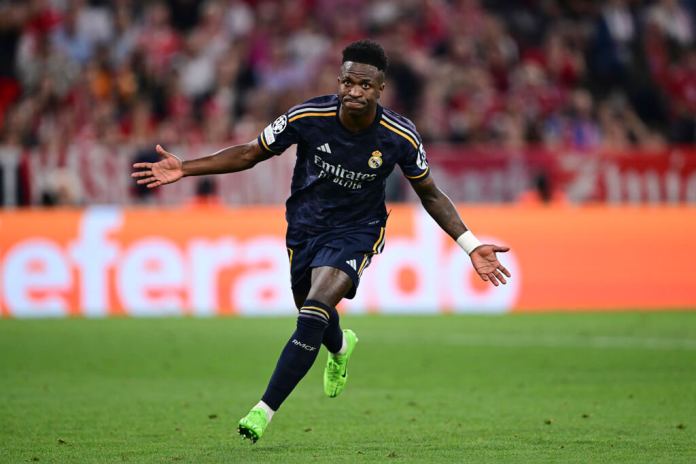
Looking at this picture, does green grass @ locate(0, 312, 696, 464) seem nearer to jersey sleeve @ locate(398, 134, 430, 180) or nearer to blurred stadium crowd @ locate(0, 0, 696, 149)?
jersey sleeve @ locate(398, 134, 430, 180)

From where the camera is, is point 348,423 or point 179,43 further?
point 179,43

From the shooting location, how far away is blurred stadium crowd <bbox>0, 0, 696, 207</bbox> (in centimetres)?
1895

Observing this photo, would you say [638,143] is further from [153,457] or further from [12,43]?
[153,457]

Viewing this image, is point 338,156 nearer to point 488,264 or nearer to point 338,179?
point 338,179

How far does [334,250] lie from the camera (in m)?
7.92

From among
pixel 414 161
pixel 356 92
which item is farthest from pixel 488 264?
pixel 356 92

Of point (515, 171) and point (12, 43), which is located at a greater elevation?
point (12, 43)

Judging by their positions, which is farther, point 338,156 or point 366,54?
point 338,156

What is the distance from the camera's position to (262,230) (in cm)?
1673

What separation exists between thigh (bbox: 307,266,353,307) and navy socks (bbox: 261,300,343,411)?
0.06 metres

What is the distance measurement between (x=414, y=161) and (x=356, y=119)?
0.49 metres

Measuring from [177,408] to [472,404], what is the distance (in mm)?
2146

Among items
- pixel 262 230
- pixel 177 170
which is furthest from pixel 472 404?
pixel 262 230

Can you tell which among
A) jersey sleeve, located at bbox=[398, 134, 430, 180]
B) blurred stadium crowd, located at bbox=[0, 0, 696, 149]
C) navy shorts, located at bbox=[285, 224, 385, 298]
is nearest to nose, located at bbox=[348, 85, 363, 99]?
jersey sleeve, located at bbox=[398, 134, 430, 180]
